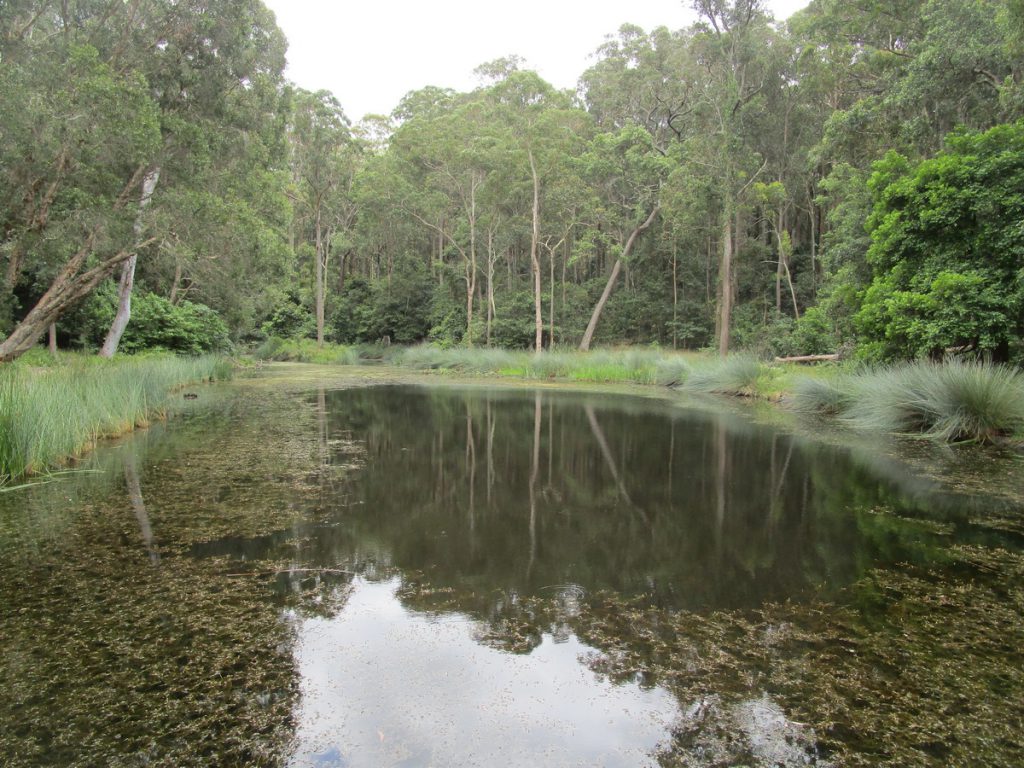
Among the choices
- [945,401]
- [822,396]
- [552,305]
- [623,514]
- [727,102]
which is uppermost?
[727,102]

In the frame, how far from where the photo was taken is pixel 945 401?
308 inches

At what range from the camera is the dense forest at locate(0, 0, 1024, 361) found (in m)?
8.74

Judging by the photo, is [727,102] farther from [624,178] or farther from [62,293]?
[62,293]

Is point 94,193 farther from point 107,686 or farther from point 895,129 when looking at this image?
point 895,129

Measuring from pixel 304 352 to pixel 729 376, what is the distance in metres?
22.8

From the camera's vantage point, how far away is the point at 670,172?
2166 cm

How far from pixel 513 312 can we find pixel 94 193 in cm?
2002

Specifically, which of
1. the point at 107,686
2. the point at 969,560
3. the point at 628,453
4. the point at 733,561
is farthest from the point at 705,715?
the point at 628,453

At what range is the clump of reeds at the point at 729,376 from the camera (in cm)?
1417

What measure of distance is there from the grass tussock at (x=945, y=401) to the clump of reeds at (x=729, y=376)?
4301mm

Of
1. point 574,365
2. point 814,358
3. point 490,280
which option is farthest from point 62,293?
point 490,280

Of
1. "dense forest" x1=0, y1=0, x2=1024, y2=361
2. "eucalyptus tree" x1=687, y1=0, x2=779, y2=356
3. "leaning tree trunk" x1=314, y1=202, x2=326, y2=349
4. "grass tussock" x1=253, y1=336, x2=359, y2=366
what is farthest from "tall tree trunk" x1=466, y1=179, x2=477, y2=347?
"eucalyptus tree" x1=687, y1=0, x2=779, y2=356

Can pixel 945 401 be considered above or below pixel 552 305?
below

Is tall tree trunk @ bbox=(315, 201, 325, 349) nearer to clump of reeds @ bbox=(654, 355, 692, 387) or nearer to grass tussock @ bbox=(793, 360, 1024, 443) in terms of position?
clump of reeds @ bbox=(654, 355, 692, 387)
